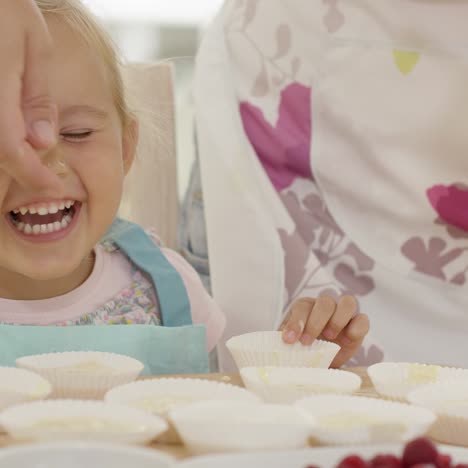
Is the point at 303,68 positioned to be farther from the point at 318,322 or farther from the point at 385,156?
the point at 318,322

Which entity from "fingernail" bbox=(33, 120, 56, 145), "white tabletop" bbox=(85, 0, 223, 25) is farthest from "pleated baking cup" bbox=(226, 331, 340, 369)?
"white tabletop" bbox=(85, 0, 223, 25)

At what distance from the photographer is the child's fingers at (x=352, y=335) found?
1125 mm

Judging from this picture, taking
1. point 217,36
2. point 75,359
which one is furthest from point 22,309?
point 217,36

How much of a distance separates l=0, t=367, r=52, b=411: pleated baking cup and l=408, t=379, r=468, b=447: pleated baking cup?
30 cm

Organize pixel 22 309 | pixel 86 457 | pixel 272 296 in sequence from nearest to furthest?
pixel 86 457 → pixel 22 309 → pixel 272 296

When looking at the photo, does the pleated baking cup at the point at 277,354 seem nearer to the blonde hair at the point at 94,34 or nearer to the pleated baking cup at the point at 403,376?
the pleated baking cup at the point at 403,376

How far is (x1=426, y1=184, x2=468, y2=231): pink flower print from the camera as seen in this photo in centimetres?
137

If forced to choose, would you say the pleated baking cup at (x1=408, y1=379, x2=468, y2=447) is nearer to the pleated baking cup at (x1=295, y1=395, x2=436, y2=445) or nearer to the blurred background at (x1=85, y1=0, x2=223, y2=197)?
the pleated baking cup at (x1=295, y1=395, x2=436, y2=445)

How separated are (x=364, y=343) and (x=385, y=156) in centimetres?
29

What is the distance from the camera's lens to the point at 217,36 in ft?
4.97

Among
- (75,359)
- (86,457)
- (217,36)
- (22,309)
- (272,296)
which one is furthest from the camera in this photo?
(217,36)

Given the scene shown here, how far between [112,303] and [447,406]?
2.05 ft

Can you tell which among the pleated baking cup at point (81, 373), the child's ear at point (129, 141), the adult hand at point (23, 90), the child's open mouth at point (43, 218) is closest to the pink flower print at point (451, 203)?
the child's ear at point (129, 141)

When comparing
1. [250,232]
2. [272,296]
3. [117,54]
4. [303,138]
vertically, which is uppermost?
[117,54]
